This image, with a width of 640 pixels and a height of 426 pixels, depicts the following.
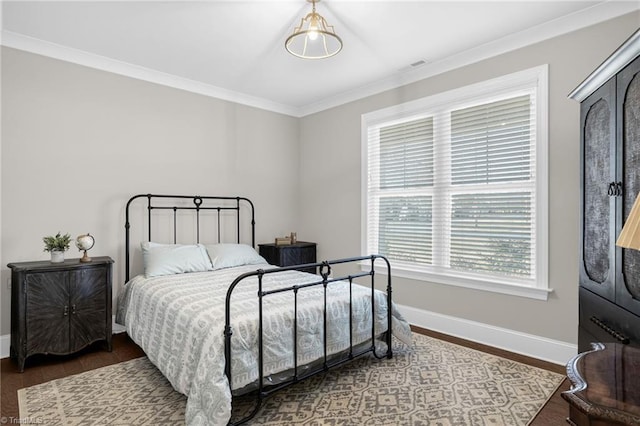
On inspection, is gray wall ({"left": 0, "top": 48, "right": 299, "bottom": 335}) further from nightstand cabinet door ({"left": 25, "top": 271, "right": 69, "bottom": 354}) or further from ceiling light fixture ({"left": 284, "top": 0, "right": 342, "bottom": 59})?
ceiling light fixture ({"left": 284, "top": 0, "right": 342, "bottom": 59})

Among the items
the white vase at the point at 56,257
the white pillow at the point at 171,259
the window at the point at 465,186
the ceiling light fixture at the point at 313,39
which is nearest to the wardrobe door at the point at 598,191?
the window at the point at 465,186

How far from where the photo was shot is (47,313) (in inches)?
113

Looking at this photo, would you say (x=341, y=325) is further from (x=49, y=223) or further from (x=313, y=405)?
(x=49, y=223)

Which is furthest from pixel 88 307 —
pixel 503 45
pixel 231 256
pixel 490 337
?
pixel 503 45

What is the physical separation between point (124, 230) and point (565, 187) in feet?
13.5

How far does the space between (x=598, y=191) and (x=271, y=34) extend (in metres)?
2.66

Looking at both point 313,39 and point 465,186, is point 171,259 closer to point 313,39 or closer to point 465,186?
point 313,39

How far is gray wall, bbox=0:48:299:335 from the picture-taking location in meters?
3.10

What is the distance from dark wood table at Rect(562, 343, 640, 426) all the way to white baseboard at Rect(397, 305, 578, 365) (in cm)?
187

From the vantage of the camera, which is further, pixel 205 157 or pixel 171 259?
pixel 205 157

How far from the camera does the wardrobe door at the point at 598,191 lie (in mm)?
1890

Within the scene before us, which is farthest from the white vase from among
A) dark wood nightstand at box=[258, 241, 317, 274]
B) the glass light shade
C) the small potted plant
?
the glass light shade

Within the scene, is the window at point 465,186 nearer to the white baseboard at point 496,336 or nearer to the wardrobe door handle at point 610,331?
the white baseboard at point 496,336

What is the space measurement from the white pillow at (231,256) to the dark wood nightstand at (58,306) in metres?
0.98
